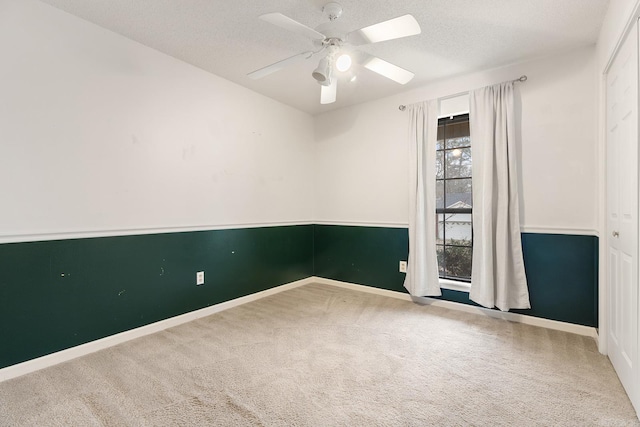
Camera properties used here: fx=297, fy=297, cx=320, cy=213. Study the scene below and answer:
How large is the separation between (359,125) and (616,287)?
2.80 metres

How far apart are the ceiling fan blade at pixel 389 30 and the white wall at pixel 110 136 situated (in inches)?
66.9

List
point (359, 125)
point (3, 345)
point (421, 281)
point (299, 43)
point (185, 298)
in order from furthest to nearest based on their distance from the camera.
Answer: point (359, 125)
point (421, 281)
point (185, 298)
point (299, 43)
point (3, 345)

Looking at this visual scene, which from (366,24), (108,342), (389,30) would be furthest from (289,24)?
(108,342)

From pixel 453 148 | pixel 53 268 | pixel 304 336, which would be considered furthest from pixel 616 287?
pixel 53 268

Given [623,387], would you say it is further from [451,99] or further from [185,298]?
[185,298]

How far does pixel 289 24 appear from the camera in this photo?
67.1 inches

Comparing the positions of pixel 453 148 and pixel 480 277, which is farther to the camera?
pixel 453 148

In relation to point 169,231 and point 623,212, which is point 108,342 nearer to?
point 169,231

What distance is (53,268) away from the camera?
199 cm

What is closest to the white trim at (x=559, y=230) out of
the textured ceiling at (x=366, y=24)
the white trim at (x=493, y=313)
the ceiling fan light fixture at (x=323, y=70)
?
the white trim at (x=493, y=313)

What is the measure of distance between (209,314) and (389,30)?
2.77 meters

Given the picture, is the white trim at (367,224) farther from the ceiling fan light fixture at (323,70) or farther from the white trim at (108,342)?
the ceiling fan light fixture at (323,70)

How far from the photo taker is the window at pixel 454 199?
320 cm

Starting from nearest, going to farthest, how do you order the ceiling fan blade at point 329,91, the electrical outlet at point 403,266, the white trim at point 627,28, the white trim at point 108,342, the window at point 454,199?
the white trim at point 627,28, the white trim at point 108,342, the ceiling fan blade at point 329,91, the window at point 454,199, the electrical outlet at point 403,266
